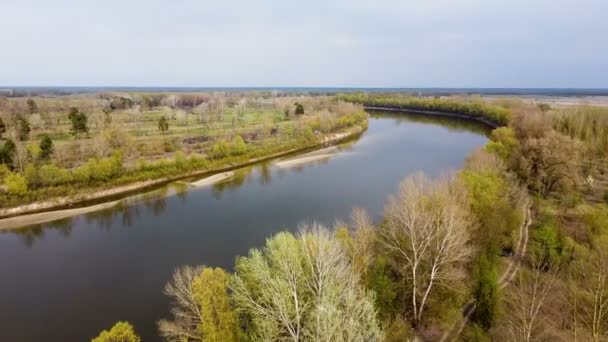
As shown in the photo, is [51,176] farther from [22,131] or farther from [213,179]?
[22,131]

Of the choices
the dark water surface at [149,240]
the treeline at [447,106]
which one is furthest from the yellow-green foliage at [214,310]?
the treeline at [447,106]

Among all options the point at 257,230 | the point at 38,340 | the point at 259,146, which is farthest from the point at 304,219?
the point at 259,146

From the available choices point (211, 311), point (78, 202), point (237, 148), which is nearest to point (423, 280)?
point (211, 311)

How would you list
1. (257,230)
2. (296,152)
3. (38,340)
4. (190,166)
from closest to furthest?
(38,340) → (257,230) → (190,166) → (296,152)

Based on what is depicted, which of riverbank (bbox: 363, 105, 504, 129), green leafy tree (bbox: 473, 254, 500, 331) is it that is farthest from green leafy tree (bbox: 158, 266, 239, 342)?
riverbank (bbox: 363, 105, 504, 129)

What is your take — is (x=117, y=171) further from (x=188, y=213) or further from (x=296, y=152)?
(x=296, y=152)

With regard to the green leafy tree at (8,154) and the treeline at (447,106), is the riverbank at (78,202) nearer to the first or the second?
the green leafy tree at (8,154)

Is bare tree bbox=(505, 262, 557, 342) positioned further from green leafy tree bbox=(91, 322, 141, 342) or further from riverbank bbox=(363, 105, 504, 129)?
riverbank bbox=(363, 105, 504, 129)
